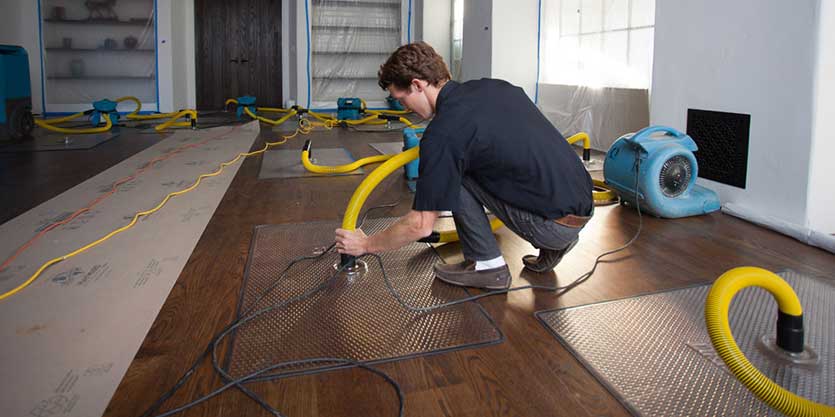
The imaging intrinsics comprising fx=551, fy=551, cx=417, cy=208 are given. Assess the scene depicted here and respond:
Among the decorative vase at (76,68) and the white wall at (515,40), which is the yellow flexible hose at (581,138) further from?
the decorative vase at (76,68)

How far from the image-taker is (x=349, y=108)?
7984mm

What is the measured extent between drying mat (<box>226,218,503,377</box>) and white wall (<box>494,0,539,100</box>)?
4.78 metres

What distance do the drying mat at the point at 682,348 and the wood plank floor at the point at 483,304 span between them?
0.07 m

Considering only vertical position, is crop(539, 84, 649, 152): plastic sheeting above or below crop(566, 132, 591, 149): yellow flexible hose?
above

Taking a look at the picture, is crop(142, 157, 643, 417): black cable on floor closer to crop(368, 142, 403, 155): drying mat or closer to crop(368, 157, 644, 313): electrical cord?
crop(368, 157, 644, 313): electrical cord

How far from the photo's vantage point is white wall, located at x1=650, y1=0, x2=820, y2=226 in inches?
102

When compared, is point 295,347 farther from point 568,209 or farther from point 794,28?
point 794,28

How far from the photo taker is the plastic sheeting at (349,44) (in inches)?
A: 383

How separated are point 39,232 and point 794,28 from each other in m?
3.69

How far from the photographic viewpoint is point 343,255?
6.98ft

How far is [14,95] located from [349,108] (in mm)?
3950

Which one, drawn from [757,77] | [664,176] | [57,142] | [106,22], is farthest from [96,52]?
[757,77]

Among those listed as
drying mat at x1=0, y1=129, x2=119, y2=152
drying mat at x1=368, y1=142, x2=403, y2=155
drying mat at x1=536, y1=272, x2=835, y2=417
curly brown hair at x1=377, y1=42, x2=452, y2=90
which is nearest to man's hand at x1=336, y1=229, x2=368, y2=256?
curly brown hair at x1=377, y1=42, x2=452, y2=90

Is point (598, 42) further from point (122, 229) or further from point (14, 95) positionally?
point (14, 95)
